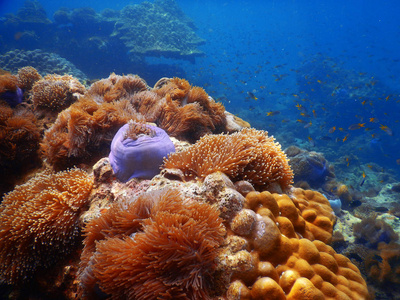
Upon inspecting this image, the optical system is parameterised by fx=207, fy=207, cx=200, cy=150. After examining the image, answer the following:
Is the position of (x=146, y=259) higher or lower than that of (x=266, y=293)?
lower

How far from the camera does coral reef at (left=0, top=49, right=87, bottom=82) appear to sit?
15105 millimetres

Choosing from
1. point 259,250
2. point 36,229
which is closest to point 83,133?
point 36,229

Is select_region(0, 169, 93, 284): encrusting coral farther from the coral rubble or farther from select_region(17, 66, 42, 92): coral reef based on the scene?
select_region(17, 66, 42, 92): coral reef

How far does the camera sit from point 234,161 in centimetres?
277

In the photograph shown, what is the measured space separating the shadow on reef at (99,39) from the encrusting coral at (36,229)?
1855 centimetres

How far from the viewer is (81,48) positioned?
19.4m

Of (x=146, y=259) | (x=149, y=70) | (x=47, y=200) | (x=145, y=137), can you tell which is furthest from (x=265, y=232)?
(x=149, y=70)

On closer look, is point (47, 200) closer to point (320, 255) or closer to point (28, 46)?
point (320, 255)

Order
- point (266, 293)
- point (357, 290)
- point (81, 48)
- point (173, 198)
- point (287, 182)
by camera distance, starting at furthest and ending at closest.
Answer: point (81, 48) < point (287, 182) < point (357, 290) < point (173, 198) < point (266, 293)

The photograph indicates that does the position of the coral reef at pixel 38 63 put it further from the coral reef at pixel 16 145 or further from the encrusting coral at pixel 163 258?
the encrusting coral at pixel 163 258

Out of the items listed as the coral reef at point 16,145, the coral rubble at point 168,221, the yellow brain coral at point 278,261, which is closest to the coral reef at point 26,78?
the coral reef at point 16,145

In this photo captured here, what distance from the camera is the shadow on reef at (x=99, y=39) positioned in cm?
1955

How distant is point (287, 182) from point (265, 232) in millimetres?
1285

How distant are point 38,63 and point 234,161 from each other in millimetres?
19679
